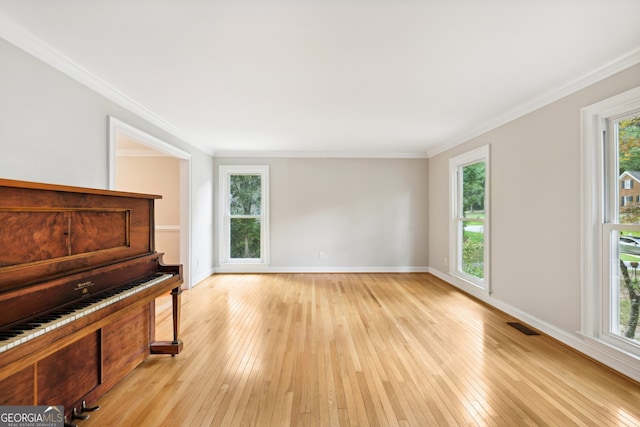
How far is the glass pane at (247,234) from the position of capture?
5.98m

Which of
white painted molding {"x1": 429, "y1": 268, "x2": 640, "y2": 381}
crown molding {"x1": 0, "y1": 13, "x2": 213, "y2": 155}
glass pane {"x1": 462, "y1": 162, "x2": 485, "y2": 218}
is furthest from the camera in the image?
glass pane {"x1": 462, "y1": 162, "x2": 485, "y2": 218}

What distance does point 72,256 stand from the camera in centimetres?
167

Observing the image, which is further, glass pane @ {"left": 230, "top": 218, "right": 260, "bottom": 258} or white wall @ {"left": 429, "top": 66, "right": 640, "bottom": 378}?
glass pane @ {"left": 230, "top": 218, "right": 260, "bottom": 258}

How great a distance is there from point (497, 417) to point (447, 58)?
248 centimetres

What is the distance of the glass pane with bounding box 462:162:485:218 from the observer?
14.3 ft

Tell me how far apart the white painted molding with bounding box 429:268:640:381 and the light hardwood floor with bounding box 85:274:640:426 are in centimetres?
9

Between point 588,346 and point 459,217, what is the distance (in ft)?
8.65

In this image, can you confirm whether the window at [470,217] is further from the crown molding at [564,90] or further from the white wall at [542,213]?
the crown molding at [564,90]

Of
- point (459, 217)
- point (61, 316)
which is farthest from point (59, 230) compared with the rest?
point (459, 217)

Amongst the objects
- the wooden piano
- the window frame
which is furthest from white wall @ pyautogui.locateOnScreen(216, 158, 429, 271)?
the wooden piano

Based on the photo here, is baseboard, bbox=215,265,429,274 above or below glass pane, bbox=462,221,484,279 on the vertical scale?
below

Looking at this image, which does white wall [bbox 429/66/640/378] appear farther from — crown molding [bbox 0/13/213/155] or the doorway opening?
the doorway opening

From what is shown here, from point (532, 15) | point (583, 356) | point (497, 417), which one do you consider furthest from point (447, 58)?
point (583, 356)

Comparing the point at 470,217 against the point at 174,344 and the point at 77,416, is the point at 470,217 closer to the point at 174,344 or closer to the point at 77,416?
the point at 174,344
